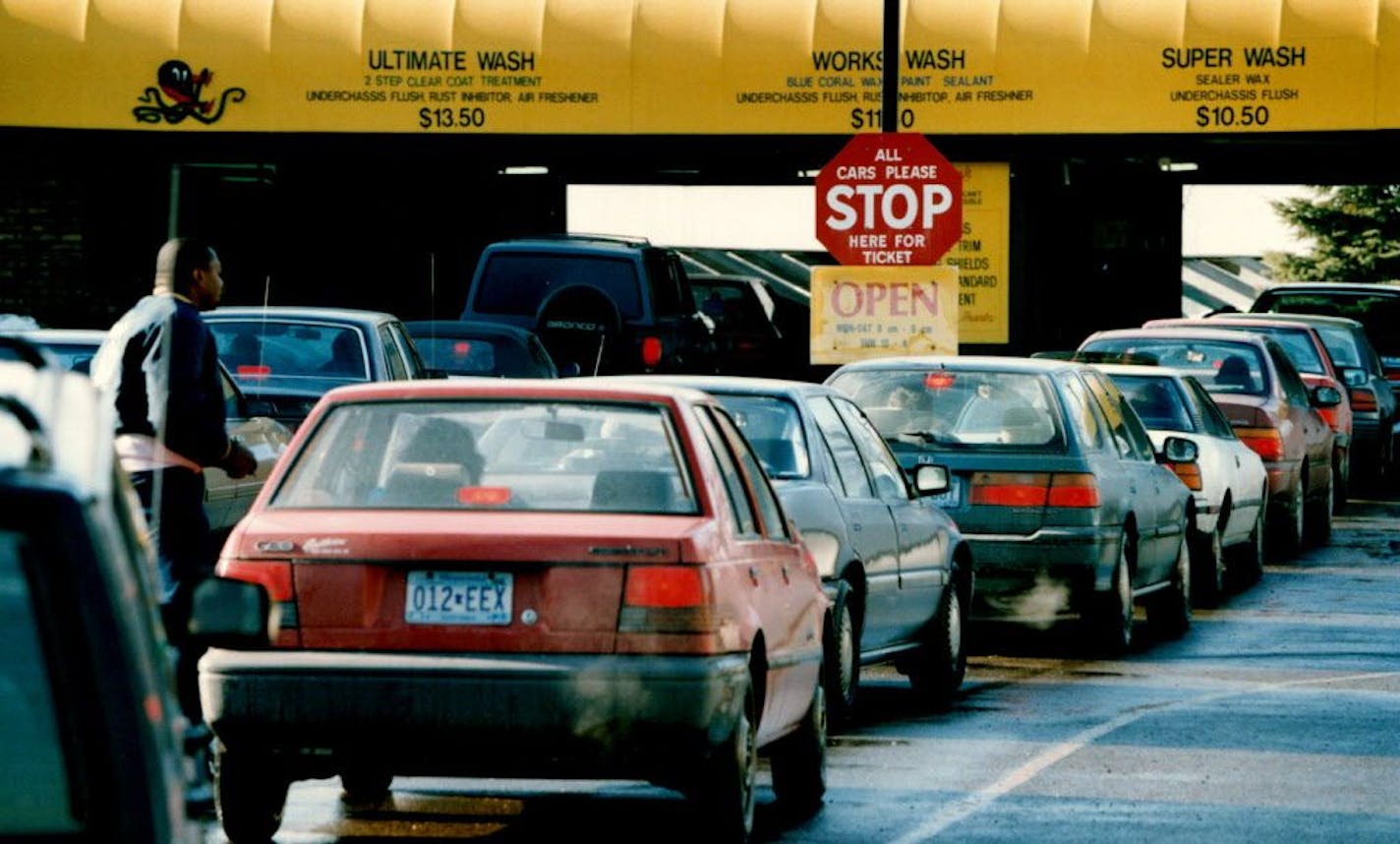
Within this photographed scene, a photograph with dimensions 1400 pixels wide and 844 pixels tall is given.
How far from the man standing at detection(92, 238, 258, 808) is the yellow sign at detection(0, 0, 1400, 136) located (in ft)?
76.2

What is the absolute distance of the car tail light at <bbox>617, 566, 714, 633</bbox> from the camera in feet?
26.4

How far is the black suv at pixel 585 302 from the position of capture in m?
25.8

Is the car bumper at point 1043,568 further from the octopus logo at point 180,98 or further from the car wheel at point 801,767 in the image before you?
the octopus logo at point 180,98

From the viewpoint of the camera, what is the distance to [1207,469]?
1822 centimetres

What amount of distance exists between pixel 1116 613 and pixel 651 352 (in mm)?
11276

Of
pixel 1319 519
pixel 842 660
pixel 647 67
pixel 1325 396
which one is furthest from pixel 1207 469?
pixel 647 67

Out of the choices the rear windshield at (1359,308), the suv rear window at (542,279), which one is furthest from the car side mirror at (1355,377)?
the suv rear window at (542,279)

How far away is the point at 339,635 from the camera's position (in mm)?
8117

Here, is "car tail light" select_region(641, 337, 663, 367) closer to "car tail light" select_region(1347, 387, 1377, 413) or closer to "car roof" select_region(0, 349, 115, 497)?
"car tail light" select_region(1347, 387, 1377, 413)

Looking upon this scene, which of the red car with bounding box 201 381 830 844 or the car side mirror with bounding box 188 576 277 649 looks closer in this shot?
the car side mirror with bounding box 188 576 277 649

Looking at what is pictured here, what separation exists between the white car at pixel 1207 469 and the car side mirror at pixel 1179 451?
1.68ft

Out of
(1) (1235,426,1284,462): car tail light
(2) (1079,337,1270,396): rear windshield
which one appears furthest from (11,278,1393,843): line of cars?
(1) (1235,426,1284,462): car tail light

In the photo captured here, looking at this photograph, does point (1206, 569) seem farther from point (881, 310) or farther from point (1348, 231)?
point (1348, 231)

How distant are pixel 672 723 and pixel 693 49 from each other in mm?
25301
